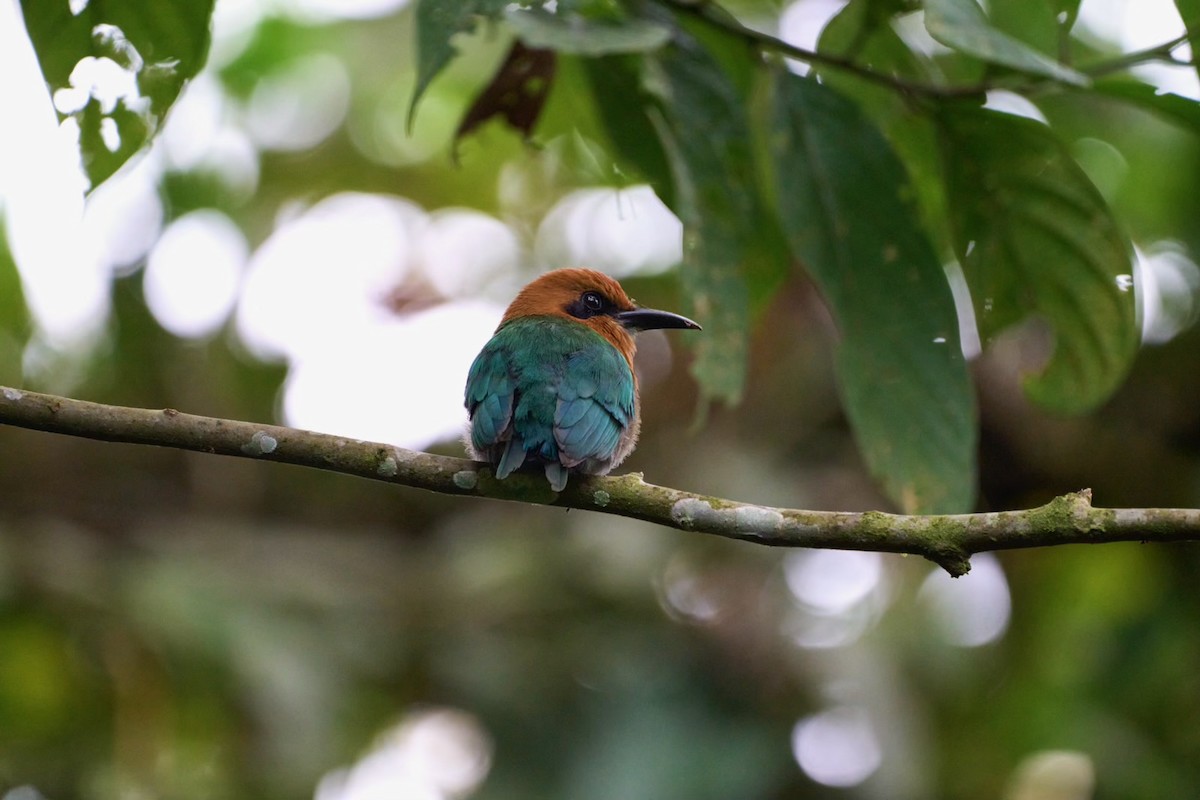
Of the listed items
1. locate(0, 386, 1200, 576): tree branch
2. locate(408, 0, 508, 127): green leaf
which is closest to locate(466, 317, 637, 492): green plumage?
locate(0, 386, 1200, 576): tree branch

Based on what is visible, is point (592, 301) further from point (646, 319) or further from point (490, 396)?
point (490, 396)

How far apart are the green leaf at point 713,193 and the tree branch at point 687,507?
0.59 m

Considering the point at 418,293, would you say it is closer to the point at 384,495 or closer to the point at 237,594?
the point at 384,495

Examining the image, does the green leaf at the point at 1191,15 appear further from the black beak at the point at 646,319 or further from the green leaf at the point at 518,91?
the black beak at the point at 646,319

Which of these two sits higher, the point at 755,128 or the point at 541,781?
the point at 755,128

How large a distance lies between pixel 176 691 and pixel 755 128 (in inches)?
129

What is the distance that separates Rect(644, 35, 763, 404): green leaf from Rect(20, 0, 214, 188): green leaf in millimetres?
1046

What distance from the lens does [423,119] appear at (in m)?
7.13

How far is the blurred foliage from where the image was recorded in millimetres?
2941

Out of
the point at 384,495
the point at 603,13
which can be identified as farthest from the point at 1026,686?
the point at 603,13

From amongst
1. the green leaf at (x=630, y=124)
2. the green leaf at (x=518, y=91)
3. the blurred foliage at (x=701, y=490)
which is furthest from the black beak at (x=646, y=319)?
the green leaf at (x=518, y=91)

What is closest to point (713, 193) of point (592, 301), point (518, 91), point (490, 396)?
point (518, 91)

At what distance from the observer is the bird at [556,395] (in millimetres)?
2871

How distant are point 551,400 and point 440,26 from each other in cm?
107
